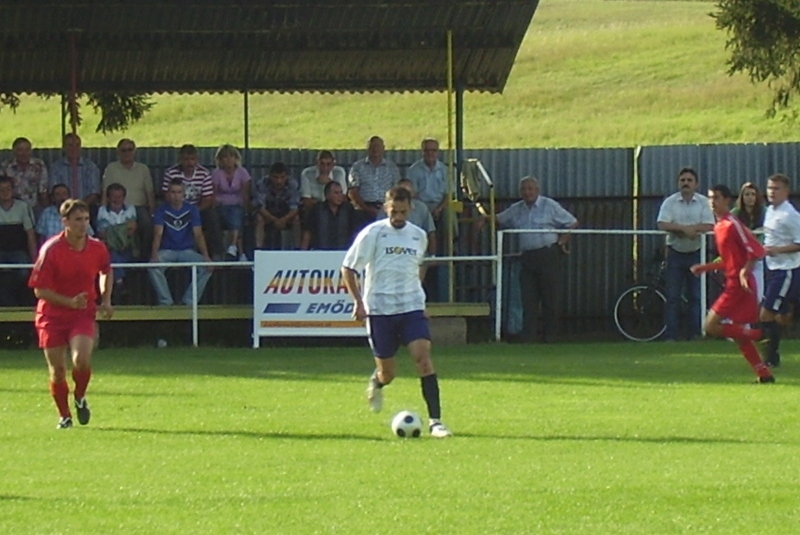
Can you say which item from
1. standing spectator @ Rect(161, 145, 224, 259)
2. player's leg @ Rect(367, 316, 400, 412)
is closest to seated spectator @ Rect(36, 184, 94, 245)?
standing spectator @ Rect(161, 145, 224, 259)

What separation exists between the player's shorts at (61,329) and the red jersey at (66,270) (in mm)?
50

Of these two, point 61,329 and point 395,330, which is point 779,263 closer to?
point 395,330

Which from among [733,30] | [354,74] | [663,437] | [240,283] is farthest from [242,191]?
[733,30]

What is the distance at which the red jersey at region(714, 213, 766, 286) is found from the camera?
52.8ft

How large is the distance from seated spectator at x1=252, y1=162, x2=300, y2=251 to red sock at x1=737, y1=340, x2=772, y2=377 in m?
7.11

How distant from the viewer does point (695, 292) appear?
21938 millimetres

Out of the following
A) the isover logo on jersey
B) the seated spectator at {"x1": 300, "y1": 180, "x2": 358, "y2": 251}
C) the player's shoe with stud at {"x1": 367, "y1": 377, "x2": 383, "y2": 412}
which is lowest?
the player's shoe with stud at {"x1": 367, "y1": 377, "x2": 383, "y2": 412}

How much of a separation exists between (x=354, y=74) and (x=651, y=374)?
846cm

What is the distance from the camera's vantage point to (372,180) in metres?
22.0

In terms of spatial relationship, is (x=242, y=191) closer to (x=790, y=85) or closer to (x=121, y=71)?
(x=121, y=71)

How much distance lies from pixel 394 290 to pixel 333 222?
8514 millimetres

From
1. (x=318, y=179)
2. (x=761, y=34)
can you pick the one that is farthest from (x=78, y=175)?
(x=761, y=34)

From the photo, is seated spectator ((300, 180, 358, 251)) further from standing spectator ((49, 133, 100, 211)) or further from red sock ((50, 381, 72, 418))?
red sock ((50, 381, 72, 418))

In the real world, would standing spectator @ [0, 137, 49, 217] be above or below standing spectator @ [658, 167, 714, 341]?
above
